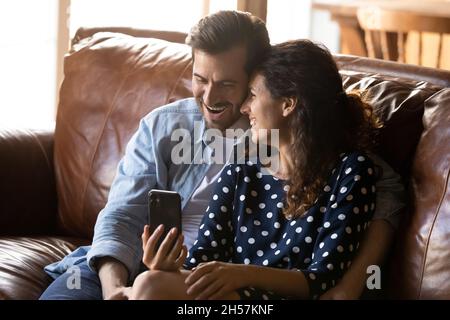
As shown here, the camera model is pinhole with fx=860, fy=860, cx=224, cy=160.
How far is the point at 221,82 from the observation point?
1.89 metres

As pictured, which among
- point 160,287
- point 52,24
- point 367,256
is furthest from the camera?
point 52,24

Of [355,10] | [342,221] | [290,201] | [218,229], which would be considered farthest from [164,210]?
[355,10]

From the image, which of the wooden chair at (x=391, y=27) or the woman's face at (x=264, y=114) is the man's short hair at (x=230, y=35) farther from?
the wooden chair at (x=391, y=27)

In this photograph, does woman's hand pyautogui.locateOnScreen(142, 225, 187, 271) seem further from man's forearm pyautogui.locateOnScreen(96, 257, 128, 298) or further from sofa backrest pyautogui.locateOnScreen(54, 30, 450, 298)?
sofa backrest pyautogui.locateOnScreen(54, 30, 450, 298)

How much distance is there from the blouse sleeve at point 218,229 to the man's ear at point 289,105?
0.54 ft

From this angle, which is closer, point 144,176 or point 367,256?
point 367,256

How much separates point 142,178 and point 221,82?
0.99 ft

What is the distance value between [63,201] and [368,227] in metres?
0.97

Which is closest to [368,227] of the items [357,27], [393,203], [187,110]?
[393,203]

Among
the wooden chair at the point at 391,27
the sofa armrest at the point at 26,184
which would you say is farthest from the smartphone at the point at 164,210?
the wooden chair at the point at 391,27

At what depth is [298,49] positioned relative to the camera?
1.79 meters

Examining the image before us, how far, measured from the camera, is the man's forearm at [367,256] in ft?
5.47

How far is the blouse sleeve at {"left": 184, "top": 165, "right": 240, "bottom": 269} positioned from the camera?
6.01 feet

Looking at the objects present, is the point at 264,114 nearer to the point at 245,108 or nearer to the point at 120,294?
the point at 245,108
